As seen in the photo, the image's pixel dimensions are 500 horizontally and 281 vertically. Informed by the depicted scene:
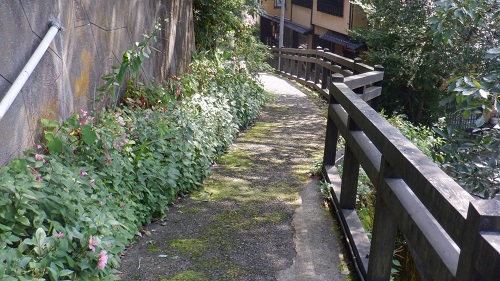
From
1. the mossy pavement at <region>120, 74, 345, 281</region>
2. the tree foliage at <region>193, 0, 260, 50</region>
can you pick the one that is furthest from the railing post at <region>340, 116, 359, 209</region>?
the tree foliage at <region>193, 0, 260, 50</region>

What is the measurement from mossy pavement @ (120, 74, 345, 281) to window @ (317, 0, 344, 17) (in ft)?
59.2

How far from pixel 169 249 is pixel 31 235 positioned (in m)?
1.32

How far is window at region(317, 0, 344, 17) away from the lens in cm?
2479

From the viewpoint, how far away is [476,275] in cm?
226

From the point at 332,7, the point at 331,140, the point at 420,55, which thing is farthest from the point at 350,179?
the point at 332,7

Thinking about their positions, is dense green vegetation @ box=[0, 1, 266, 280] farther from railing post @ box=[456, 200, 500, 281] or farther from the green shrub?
railing post @ box=[456, 200, 500, 281]

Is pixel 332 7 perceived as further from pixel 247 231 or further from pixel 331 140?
pixel 247 231

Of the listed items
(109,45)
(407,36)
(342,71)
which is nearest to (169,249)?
(109,45)

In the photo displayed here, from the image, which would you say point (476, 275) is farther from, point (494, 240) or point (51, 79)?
point (51, 79)

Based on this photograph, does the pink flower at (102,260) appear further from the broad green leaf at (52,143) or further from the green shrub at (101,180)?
the broad green leaf at (52,143)

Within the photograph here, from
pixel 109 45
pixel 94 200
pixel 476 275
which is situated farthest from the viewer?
pixel 109 45

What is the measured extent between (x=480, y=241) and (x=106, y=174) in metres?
3.08

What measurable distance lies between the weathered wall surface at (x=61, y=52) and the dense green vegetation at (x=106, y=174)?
0.16 m

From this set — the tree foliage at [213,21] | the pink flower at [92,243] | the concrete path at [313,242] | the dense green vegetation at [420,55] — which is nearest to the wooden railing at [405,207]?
the concrete path at [313,242]
